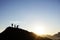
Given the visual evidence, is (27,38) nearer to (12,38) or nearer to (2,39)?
(12,38)

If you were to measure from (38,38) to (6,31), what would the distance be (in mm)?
9134

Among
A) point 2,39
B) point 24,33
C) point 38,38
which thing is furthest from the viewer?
point 38,38

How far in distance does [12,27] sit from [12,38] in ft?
8.92

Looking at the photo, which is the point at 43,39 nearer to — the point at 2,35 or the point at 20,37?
the point at 20,37

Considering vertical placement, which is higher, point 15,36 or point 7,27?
point 7,27

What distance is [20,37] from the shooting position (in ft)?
82.9

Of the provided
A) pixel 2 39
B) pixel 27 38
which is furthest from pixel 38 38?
pixel 2 39

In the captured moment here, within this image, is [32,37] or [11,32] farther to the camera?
[32,37]

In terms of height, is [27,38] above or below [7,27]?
below

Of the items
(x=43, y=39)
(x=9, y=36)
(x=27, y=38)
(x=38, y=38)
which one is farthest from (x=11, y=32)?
(x=43, y=39)

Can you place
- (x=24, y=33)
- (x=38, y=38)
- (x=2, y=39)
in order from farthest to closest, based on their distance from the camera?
(x=38, y=38) → (x=24, y=33) → (x=2, y=39)

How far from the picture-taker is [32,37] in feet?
88.7

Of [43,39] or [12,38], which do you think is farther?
[43,39]

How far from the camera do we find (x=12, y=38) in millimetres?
24656
